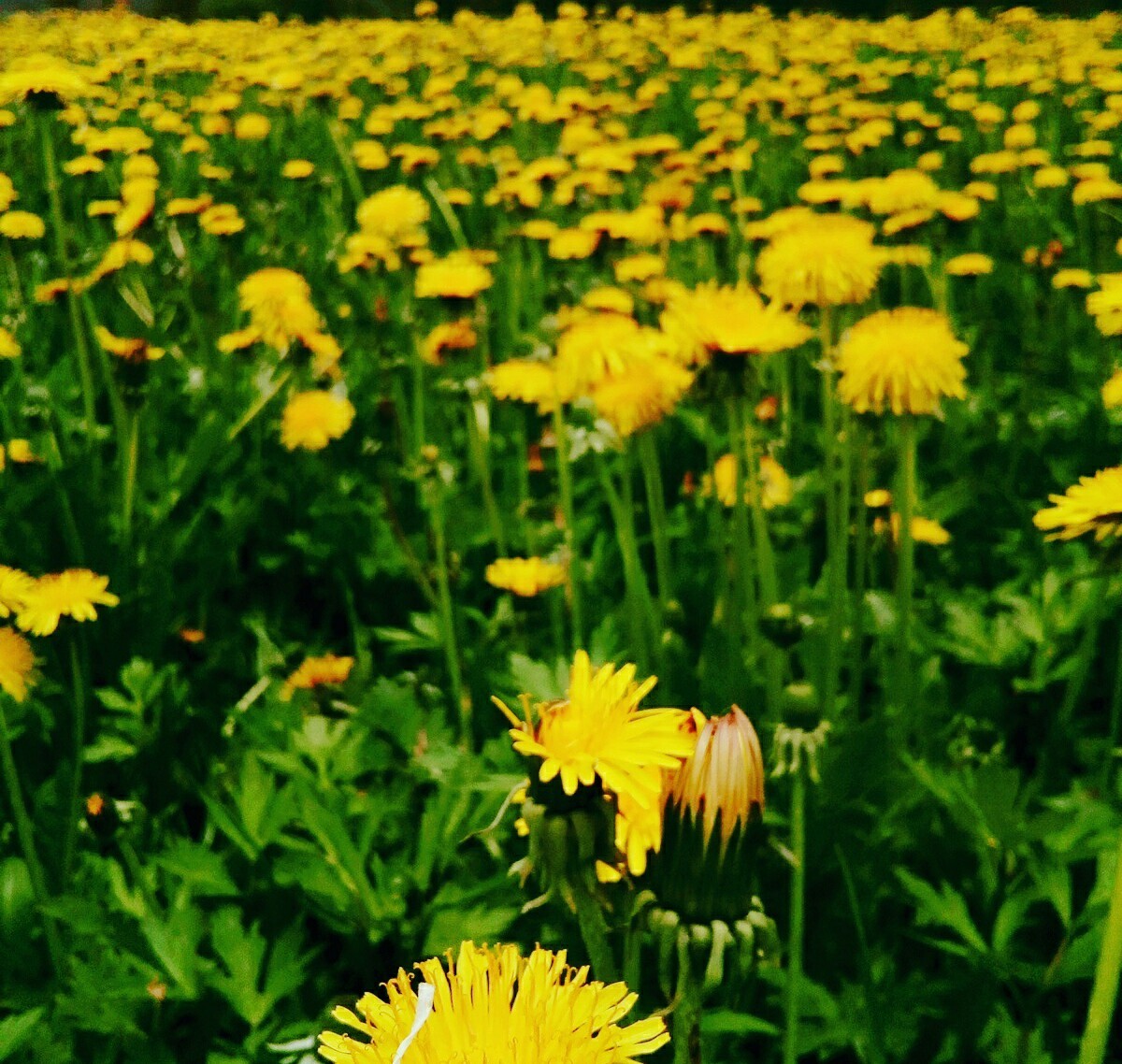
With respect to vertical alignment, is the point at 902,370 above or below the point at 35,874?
above

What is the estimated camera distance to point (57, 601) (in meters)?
1.31

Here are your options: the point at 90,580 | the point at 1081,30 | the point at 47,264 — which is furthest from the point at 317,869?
the point at 1081,30

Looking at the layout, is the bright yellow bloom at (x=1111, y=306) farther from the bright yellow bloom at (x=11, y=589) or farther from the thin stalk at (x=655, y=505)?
the bright yellow bloom at (x=11, y=589)

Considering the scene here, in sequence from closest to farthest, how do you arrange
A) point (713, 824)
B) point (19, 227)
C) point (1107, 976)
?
point (1107, 976) → point (713, 824) → point (19, 227)

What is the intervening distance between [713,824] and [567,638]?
1107mm

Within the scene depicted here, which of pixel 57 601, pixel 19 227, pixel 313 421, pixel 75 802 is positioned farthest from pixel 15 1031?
pixel 19 227

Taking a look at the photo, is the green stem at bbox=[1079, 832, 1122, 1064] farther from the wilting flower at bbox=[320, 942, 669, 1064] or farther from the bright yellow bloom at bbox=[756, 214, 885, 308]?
the bright yellow bloom at bbox=[756, 214, 885, 308]

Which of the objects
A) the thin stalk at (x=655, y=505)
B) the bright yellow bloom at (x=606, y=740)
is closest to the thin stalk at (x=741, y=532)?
the thin stalk at (x=655, y=505)

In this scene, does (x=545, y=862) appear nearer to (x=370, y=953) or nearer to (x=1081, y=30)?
(x=370, y=953)

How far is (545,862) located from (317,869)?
0.54 metres

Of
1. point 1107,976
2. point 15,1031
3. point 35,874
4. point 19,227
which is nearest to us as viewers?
point 1107,976

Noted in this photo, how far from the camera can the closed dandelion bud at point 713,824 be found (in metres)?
0.65

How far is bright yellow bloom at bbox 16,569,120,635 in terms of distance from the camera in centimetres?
129

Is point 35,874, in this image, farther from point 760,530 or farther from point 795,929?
point 760,530
